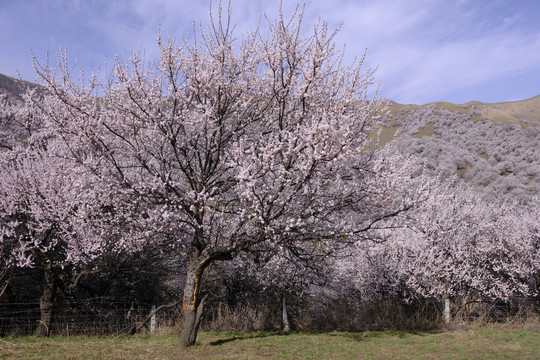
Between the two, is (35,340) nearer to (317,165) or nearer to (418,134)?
(317,165)

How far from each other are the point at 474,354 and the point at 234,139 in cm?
723

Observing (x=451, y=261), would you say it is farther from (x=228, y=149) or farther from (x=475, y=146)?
(x=475, y=146)

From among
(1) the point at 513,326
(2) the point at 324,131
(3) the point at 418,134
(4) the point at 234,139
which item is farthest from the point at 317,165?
(3) the point at 418,134

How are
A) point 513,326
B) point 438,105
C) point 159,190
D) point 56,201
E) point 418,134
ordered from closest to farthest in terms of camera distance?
1. point 159,190
2. point 56,201
3. point 513,326
4. point 418,134
5. point 438,105

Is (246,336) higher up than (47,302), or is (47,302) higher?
(47,302)

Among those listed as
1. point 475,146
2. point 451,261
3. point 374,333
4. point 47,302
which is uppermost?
point 475,146

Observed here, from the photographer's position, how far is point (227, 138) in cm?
912

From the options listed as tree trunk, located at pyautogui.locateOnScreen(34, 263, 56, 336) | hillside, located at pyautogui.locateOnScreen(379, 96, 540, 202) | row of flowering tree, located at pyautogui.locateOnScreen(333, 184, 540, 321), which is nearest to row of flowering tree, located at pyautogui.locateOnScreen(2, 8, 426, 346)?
tree trunk, located at pyautogui.locateOnScreen(34, 263, 56, 336)

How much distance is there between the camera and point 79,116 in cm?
827

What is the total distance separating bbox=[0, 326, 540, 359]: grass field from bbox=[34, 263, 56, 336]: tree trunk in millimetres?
1066

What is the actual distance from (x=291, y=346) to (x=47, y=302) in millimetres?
6729

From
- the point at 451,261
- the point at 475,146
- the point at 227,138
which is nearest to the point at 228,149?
the point at 227,138

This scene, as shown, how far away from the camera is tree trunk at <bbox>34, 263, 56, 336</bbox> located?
10.5 metres

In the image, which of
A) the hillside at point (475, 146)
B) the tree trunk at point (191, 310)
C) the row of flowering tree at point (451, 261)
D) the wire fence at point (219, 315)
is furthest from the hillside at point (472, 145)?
the tree trunk at point (191, 310)
